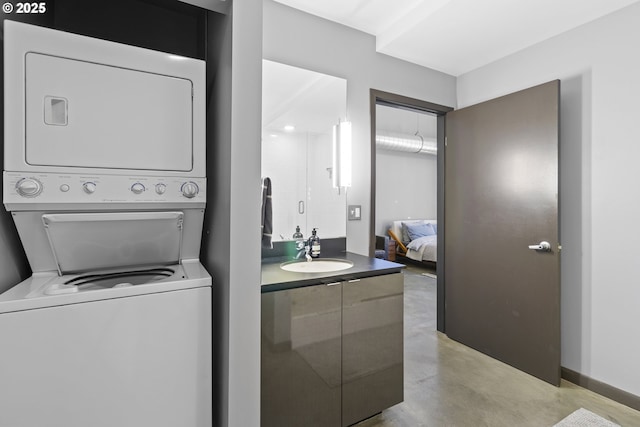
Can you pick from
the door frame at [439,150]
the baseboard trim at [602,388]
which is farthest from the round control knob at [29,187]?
the baseboard trim at [602,388]

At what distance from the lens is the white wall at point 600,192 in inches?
79.4

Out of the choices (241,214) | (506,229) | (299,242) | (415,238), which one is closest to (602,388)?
(506,229)

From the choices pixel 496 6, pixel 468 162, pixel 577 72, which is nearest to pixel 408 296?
pixel 468 162

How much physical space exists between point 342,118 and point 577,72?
5.48ft

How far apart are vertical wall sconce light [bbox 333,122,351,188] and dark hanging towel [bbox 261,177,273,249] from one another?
20.1 inches

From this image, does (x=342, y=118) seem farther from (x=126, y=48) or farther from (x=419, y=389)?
(x=419, y=389)

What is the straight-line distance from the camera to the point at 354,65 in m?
2.47

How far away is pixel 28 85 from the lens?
109 centimetres

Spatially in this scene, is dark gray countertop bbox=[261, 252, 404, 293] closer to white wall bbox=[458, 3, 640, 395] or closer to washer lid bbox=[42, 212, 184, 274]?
washer lid bbox=[42, 212, 184, 274]

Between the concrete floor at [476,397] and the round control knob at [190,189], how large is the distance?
5.17 feet

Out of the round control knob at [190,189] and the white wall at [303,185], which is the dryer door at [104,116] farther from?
the white wall at [303,185]

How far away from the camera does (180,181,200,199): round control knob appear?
1.31 metres

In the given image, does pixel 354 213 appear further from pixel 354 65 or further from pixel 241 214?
pixel 241 214

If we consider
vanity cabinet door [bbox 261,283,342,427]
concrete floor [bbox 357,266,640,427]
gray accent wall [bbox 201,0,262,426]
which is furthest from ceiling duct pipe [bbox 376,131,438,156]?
gray accent wall [bbox 201,0,262,426]
